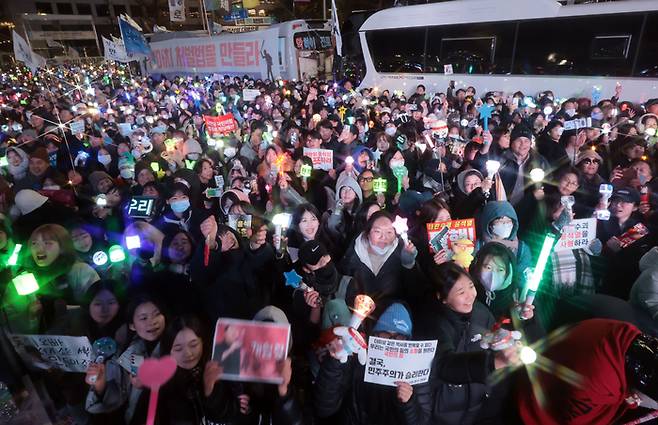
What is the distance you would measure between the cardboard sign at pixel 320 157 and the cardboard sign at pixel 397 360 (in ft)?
13.6

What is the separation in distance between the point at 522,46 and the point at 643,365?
12.4 m

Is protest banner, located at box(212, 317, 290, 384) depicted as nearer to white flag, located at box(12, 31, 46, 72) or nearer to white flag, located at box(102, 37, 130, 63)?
white flag, located at box(12, 31, 46, 72)

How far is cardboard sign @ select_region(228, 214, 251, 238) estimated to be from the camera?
4.01 m

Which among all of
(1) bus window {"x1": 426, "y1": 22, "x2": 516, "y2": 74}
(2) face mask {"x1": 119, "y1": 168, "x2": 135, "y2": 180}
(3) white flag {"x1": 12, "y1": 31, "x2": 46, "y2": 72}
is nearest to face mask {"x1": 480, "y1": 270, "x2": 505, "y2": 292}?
(2) face mask {"x1": 119, "y1": 168, "x2": 135, "y2": 180}

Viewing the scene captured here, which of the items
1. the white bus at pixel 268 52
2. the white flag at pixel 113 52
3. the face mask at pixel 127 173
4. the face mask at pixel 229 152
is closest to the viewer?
the face mask at pixel 127 173

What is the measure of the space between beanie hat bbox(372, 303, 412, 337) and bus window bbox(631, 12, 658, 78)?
11.5 meters

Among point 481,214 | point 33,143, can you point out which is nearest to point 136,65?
point 33,143

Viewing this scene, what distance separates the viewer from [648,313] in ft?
9.36

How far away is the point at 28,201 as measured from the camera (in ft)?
15.5

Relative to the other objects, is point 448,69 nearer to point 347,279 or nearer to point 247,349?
point 347,279

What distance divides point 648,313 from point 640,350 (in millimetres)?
1316

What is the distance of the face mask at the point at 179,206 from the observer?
451cm

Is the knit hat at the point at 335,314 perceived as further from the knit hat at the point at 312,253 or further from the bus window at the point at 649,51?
the bus window at the point at 649,51

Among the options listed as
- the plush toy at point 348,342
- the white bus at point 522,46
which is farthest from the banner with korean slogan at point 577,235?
the white bus at point 522,46
